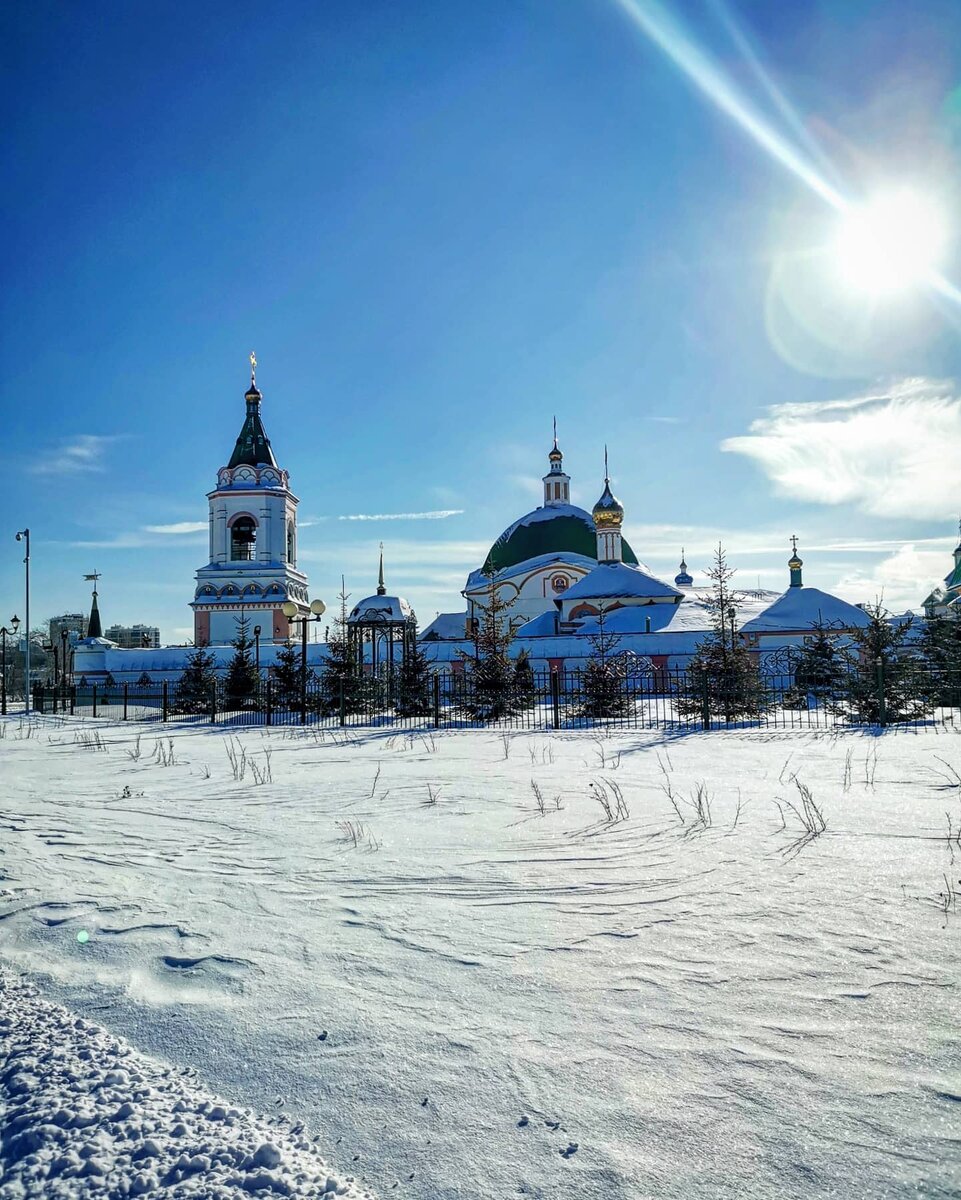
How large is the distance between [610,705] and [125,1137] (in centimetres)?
1662

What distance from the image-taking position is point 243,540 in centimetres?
4584

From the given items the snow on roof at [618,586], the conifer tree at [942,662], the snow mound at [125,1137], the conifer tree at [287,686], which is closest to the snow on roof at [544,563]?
the snow on roof at [618,586]

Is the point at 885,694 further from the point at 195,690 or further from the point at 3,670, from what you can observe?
the point at 3,670

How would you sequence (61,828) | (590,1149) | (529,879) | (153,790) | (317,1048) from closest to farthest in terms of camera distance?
1. (590,1149)
2. (317,1048)
3. (529,879)
4. (61,828)
5. (153,790)

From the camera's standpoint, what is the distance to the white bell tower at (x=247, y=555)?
44.6 metres

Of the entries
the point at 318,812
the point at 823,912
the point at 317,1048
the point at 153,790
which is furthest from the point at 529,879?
the point at 153,790

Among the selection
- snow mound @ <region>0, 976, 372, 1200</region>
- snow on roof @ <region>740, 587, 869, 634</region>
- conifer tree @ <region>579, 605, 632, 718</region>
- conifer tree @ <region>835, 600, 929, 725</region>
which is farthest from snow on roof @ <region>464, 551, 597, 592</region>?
snow mound @ <region>0, 976, 372, 1200</region>

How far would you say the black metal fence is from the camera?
49.9 feet

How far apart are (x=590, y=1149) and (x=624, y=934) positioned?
59.1 inches

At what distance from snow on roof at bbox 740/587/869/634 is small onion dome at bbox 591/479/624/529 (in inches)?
396

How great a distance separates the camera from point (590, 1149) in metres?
2.02

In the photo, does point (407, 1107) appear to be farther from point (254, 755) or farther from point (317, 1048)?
point (254, 755)

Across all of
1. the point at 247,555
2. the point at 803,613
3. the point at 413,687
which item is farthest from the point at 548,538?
the point at 413,687

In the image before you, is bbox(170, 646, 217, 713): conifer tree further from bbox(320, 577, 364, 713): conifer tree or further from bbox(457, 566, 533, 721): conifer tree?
bbox(457, 566, 533, 721): conifer tree
